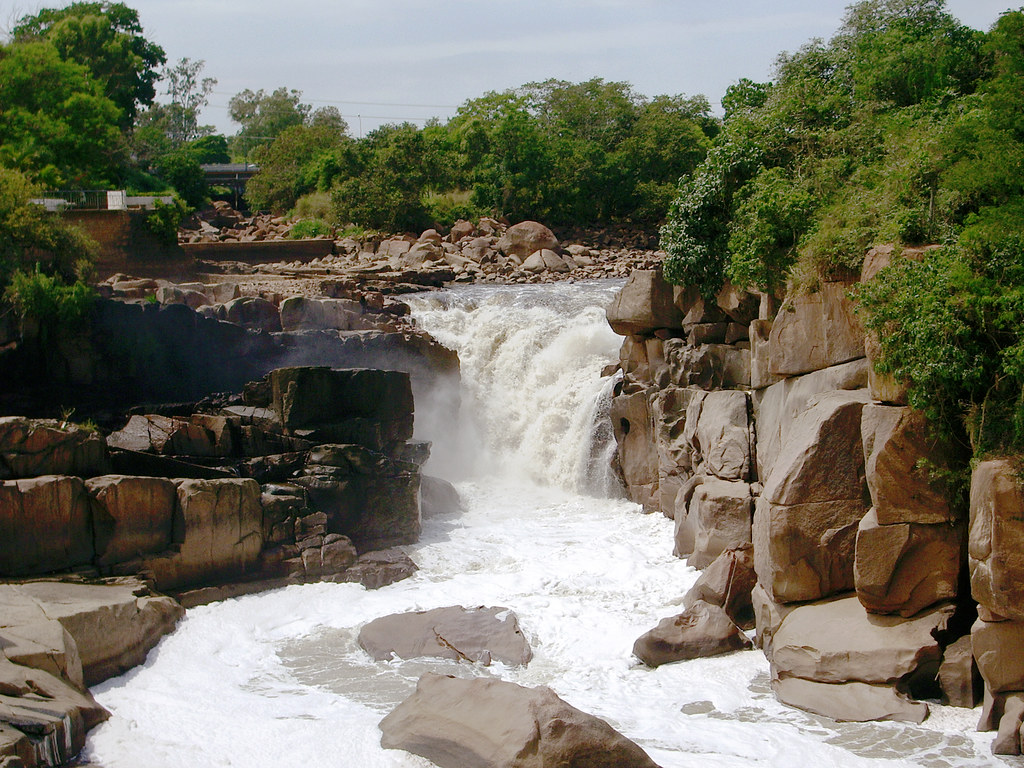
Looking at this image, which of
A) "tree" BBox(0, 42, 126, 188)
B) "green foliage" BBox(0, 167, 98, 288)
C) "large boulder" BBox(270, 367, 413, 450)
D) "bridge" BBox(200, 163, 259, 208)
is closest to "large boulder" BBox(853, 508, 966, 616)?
"large boulder" BBox(270, 367, 413, 450)

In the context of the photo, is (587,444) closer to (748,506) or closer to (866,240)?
(748,506)

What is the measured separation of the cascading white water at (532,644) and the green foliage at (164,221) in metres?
11.6

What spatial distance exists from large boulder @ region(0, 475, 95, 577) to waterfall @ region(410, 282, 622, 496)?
8.86m

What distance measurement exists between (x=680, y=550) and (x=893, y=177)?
6.38m

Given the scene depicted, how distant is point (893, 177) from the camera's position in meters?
12.9

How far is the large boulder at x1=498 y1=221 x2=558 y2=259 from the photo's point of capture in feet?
110

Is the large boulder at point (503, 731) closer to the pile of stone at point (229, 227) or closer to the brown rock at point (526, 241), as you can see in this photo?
the brown rock at point (526, 241)

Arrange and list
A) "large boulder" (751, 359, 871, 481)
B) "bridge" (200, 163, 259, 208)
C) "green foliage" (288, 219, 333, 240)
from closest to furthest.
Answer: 1. "large boulder" (751, 359, 871, 481)
2. "green foliage" (288, 219, 333, 240)
3. "bridge" (200, 163, 259, 208)

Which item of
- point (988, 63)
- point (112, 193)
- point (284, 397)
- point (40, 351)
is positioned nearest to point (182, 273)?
point (112, 193)

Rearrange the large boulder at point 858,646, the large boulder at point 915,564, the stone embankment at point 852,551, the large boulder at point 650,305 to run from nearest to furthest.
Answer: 1. the stone embankment at point 852,551
2. the large boulder at point 858,646
3. the large boulder at point 915,564
4. the large boulder at point 650,305

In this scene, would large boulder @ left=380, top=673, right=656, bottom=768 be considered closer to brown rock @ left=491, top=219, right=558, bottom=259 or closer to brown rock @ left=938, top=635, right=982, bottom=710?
brown rock @ left=938, top=635, right=982, bottom=710

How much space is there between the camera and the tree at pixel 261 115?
7338 centimetres

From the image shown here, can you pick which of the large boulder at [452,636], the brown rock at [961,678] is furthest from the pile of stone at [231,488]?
the brown rock at [961,678]

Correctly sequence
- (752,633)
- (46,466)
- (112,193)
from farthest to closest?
(112,193) → (46,466) → (752,633)
